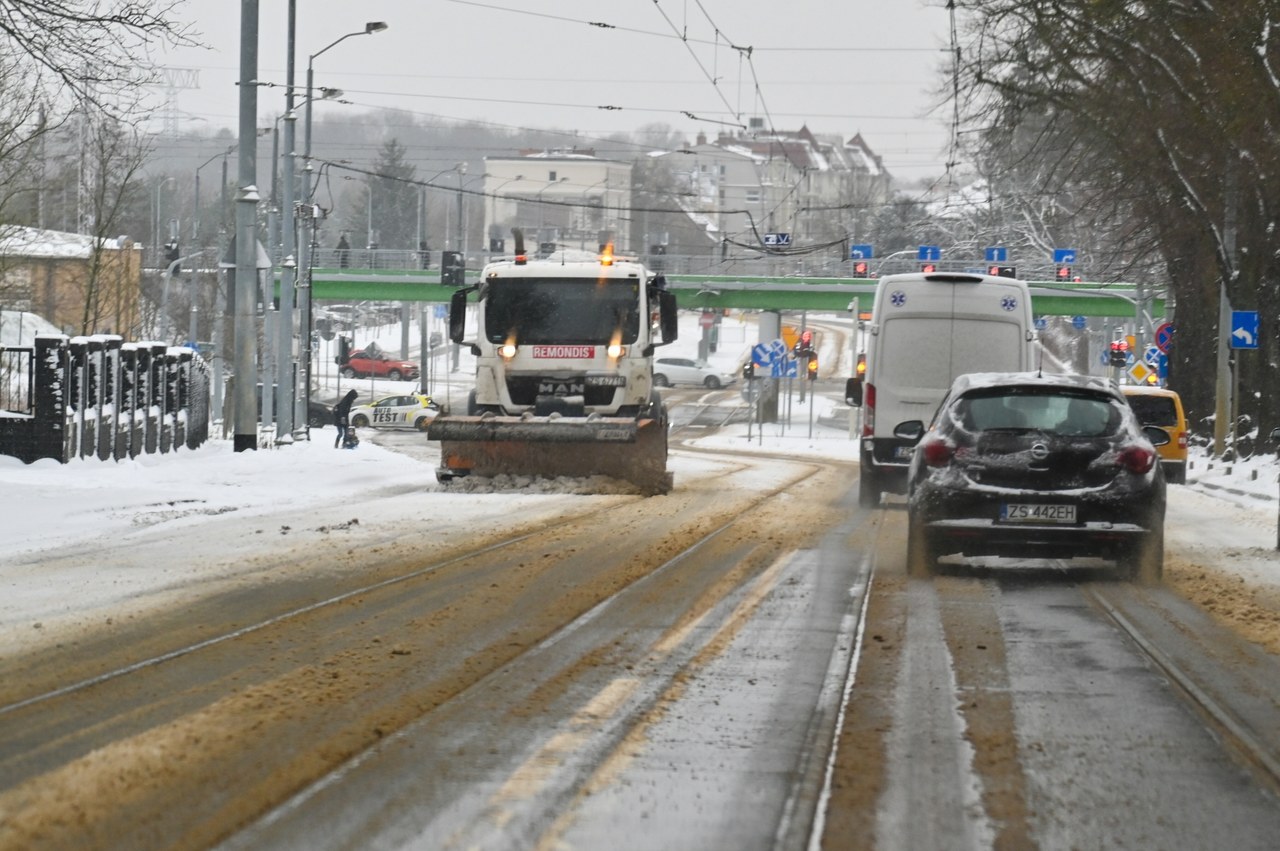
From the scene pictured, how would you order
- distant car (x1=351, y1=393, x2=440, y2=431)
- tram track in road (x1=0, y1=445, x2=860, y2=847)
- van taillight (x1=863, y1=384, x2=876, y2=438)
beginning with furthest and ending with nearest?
distant car (x1=351, y1=393, x2=440, y2=431), van taillight (x1=863, y1=384, x2=876, y2=438), tram track in road (x1=0, y1=445, x2=860, y2=847)

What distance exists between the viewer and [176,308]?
80.4m

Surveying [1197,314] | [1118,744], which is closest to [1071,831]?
[1118,744]

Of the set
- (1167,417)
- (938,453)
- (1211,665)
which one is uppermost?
(938,453)

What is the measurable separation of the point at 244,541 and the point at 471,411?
8.80 meters

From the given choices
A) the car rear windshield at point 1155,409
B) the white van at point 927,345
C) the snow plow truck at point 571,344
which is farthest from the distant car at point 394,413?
the white van at point 927,345

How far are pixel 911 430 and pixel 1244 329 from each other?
21.4 m

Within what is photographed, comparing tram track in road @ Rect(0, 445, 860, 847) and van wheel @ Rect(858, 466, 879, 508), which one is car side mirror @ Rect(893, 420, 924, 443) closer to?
tram track in road @ Rect(0, 445, 860, 847)

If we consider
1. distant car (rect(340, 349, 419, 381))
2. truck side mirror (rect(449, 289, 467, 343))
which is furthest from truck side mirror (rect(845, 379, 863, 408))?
distant car (rect(340, 349, 419, 381))

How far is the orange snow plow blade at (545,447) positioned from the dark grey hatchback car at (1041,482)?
29.3 ft

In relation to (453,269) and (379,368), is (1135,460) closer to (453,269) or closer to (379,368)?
(453,269)

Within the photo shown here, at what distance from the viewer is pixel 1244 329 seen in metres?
34.0

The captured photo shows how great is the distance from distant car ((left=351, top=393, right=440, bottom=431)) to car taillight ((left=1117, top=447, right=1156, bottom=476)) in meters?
53.2

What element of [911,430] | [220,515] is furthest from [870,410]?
[220,515]

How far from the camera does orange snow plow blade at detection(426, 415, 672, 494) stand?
2156cm
